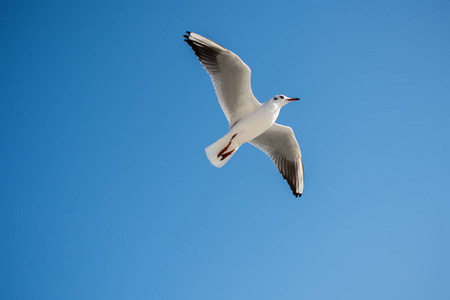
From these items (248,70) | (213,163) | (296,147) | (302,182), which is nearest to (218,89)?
(248,70)

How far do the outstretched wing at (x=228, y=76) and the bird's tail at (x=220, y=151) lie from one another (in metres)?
0.45

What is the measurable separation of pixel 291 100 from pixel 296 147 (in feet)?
3.16

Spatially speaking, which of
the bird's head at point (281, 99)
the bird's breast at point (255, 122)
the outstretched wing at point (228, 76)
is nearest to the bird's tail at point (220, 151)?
the bird's breast at point (255, 122)

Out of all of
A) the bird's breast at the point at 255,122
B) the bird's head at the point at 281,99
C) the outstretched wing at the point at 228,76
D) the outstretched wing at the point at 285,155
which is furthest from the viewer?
the outstretched wing at the point at 285,155

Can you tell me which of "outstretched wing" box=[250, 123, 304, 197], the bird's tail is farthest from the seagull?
"outstretched wing" box=[250, 123, 304, 197]

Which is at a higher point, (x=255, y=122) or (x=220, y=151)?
(x=255, y=122)

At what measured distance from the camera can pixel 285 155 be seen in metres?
7.11

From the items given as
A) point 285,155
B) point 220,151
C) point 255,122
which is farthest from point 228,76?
point 285,155

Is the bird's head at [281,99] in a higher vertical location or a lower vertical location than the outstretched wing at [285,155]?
higher

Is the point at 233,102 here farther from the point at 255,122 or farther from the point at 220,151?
the point at 220,151

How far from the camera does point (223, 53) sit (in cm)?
592

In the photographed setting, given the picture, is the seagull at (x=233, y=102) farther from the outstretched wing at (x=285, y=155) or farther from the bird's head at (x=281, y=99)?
the outstretched wing at (x=285, y=155)

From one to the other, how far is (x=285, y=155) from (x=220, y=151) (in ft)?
4.75

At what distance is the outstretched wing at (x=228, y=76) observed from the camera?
5.94 metres
